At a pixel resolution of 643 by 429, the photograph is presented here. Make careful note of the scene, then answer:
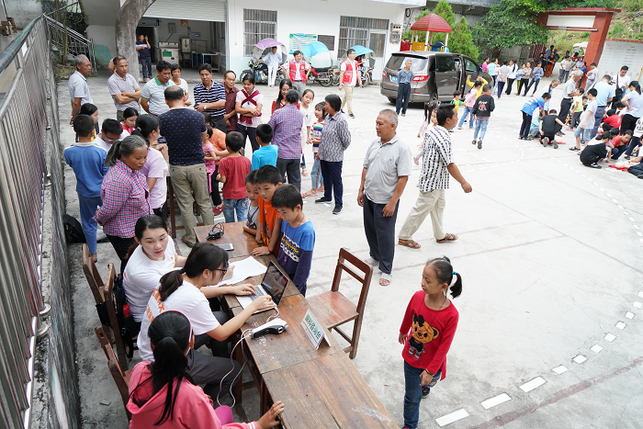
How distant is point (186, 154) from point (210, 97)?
7.08 feet

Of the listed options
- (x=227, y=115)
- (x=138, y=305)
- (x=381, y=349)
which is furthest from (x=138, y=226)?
(x=227, y=115)

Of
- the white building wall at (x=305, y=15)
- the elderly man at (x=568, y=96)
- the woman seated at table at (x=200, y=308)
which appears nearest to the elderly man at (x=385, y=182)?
the woman seated at table at (x=200, y=308)

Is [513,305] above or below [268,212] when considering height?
below

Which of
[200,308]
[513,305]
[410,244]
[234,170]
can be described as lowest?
[513,305]

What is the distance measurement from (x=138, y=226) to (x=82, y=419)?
53.7 inches

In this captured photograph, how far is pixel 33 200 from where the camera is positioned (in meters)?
2.96

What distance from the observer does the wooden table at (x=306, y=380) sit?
2133mm

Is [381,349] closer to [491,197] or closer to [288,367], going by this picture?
[288,367]

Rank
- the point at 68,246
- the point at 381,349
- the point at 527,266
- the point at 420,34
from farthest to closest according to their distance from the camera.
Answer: the point at 420,34 → the point at 527,266 → the point at 68,246 → the point at 381,349

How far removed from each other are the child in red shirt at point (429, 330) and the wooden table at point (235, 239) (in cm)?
153

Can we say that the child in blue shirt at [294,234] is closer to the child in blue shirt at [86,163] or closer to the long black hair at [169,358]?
the long black hair at [169,358]

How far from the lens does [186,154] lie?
15.4ft

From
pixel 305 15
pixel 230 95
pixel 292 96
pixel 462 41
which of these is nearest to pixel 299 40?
pixel 305 15

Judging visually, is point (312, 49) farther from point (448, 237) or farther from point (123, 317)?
point (123, 317)
